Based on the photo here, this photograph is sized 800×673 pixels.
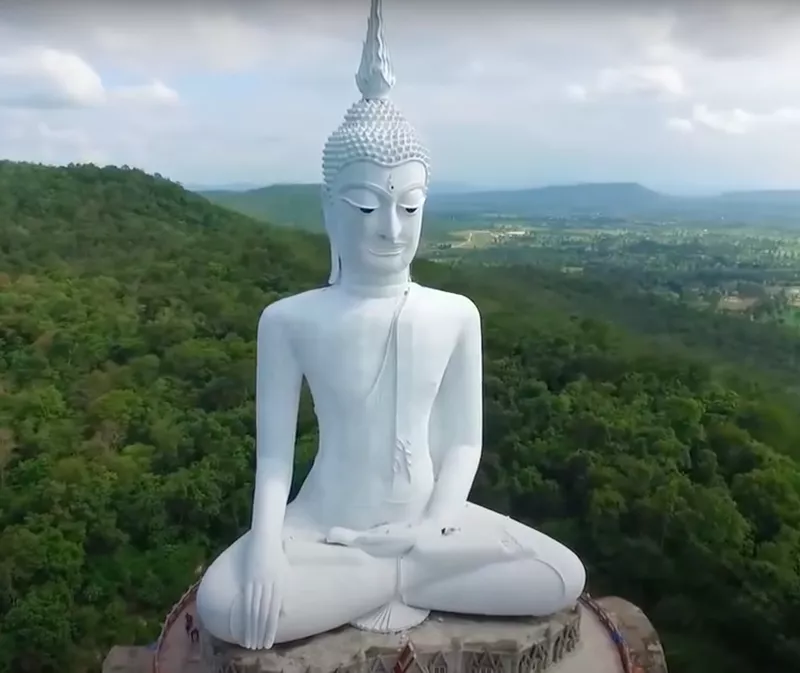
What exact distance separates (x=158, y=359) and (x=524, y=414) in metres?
2.51

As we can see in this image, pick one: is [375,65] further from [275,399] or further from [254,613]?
[254,613]

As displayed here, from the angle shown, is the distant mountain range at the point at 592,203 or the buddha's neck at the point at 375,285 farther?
the distant mountain range at the point at 592,203

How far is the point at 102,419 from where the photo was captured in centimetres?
571

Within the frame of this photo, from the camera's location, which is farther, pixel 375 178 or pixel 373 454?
pixel 373 454

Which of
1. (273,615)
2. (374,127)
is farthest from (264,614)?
(374,127)

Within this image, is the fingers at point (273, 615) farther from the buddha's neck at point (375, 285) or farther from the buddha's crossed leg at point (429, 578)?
the buddha's neck at point (375, 285)

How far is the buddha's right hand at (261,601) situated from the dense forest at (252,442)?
2023 mm

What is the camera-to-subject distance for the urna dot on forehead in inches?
119

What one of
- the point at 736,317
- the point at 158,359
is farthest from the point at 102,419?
the point at 736,317

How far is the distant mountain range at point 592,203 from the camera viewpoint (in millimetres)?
5559

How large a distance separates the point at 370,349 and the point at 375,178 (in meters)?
0.60

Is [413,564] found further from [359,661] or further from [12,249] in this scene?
[12,249]

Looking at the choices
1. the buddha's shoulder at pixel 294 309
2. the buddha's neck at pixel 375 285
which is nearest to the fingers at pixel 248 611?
the buddha's shoulder at pixel 294 309

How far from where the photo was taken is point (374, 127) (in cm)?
306
